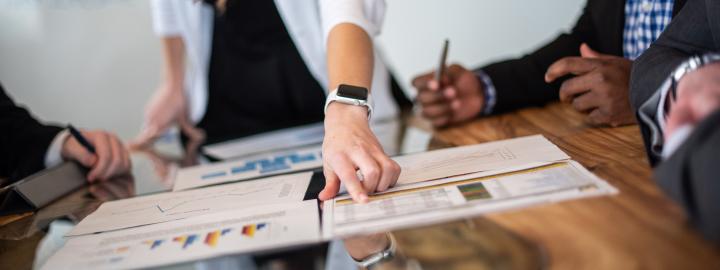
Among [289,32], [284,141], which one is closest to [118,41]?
[289,32]

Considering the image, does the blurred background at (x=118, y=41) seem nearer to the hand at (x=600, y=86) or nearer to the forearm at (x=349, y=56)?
the hand at (x=600, y=86)

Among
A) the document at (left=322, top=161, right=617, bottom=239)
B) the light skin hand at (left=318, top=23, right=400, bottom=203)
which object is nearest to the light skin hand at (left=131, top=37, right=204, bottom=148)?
the light skin hand at (left=318, top=23, right=400, bottom=203)

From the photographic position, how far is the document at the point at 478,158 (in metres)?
0.73

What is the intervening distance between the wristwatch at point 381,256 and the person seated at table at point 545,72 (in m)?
0.53

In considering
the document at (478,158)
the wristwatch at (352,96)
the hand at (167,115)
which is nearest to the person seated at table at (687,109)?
the document at (478,158)

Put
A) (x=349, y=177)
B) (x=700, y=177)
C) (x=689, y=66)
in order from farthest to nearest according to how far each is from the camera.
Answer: (x=349, y=177), (x=689, y=66), (x=700, y=177)

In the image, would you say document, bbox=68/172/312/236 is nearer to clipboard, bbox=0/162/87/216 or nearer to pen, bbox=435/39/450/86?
clipboard, bbox=0/162/87/216

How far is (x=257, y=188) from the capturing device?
2.79 feet

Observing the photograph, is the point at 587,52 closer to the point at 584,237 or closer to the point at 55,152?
the point at 584,237

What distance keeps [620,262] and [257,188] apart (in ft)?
1.85

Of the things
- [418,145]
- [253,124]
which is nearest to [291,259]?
[418,145]

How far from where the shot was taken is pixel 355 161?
0.67 meters

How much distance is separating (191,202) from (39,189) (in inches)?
14.1

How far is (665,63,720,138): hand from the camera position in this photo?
476 millimetres
